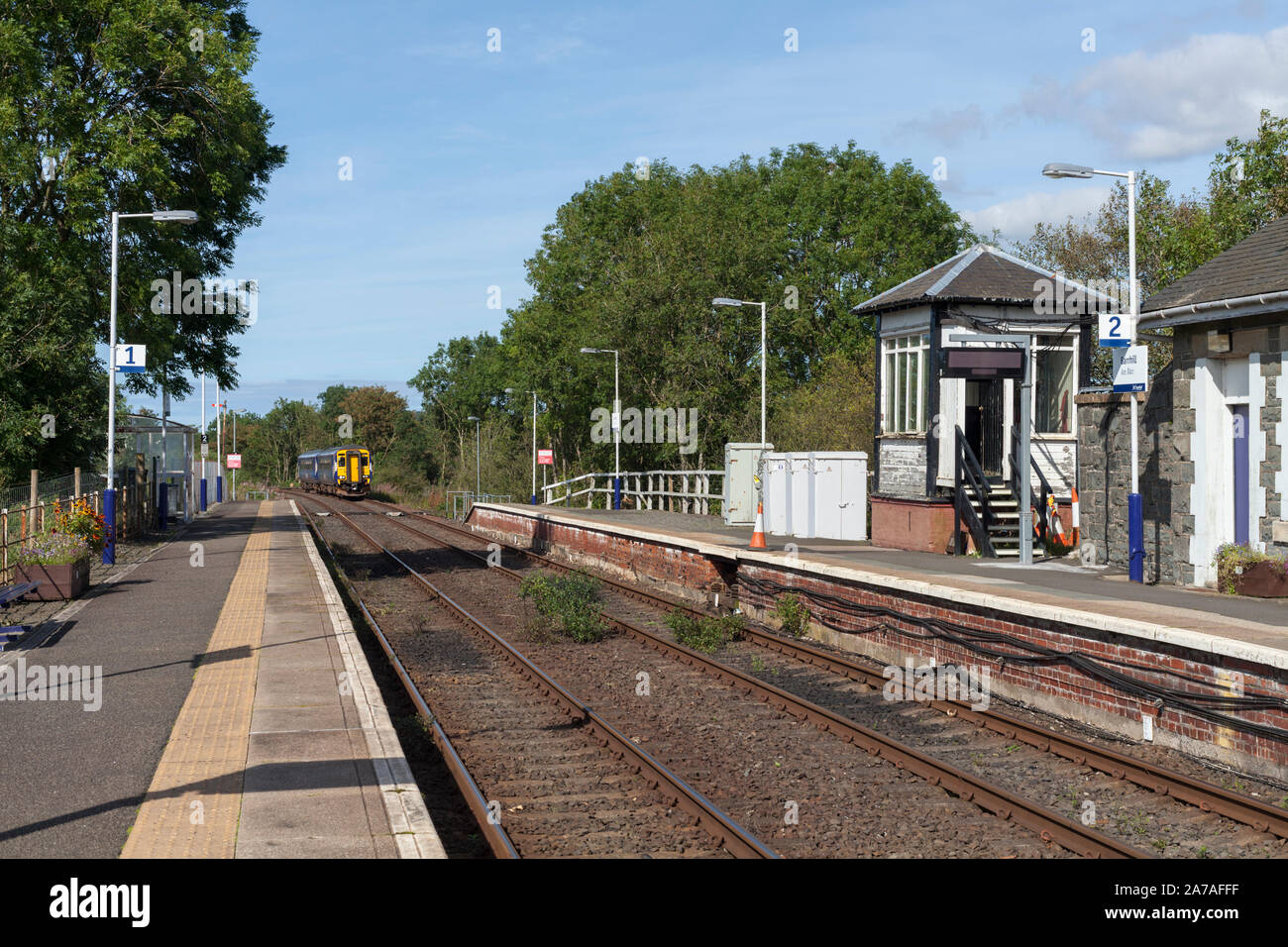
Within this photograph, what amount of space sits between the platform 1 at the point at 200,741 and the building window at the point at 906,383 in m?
10.7

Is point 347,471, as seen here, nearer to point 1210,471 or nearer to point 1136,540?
point 1136,540

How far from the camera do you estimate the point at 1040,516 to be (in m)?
19.5

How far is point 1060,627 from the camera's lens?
1035 centimetres

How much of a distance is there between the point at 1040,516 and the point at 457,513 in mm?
44425

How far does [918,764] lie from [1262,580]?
6455mm

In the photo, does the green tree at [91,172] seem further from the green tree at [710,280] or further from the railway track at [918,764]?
the green tree at [710,280]

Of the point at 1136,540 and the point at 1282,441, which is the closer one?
the point at 1282,441

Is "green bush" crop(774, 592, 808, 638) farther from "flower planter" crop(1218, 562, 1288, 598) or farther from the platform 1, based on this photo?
the platform 1

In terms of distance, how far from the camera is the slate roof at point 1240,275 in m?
13.5

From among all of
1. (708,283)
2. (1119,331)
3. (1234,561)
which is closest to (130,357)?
(1119,331)

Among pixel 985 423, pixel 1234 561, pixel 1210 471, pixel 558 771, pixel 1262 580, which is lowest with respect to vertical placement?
pixel 558 771

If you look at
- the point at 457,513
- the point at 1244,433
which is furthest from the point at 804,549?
the point at 457,513

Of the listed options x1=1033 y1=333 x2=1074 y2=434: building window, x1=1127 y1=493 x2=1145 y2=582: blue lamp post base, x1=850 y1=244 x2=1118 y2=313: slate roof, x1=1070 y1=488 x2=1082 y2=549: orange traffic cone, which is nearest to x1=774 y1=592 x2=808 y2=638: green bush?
x1=1127 y1=493 x2=1145 y2=582: blue lamp post base
